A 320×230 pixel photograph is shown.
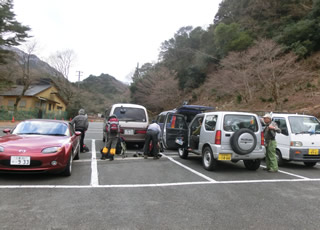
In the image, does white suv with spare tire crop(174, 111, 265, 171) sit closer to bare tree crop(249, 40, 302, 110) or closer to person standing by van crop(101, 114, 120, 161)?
person standing by van crop(101, 114, 120, 161)

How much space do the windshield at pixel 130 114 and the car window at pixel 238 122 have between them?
476 centimetres

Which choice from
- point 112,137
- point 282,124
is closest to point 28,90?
point 112,137

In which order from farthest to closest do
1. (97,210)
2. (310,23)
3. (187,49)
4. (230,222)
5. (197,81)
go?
1. (187,49)
2. (197,81)
3. (310,23)
4. (97,210)
5. (230,222)

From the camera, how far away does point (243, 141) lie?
6.54 metres

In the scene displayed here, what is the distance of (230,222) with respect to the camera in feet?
11.5

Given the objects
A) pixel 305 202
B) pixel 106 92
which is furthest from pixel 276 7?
pixel 106 92

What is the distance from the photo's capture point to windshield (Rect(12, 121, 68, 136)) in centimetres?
645

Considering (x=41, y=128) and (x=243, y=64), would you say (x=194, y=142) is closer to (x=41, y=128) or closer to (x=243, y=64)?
(x=41, y=128)

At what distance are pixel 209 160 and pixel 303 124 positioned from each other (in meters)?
3.63

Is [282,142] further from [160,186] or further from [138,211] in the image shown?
[138,211]

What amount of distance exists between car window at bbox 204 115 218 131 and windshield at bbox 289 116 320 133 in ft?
9.25

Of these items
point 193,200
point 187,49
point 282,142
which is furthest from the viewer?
point 187,49

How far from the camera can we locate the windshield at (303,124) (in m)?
7.94

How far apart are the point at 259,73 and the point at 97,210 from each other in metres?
21.5
